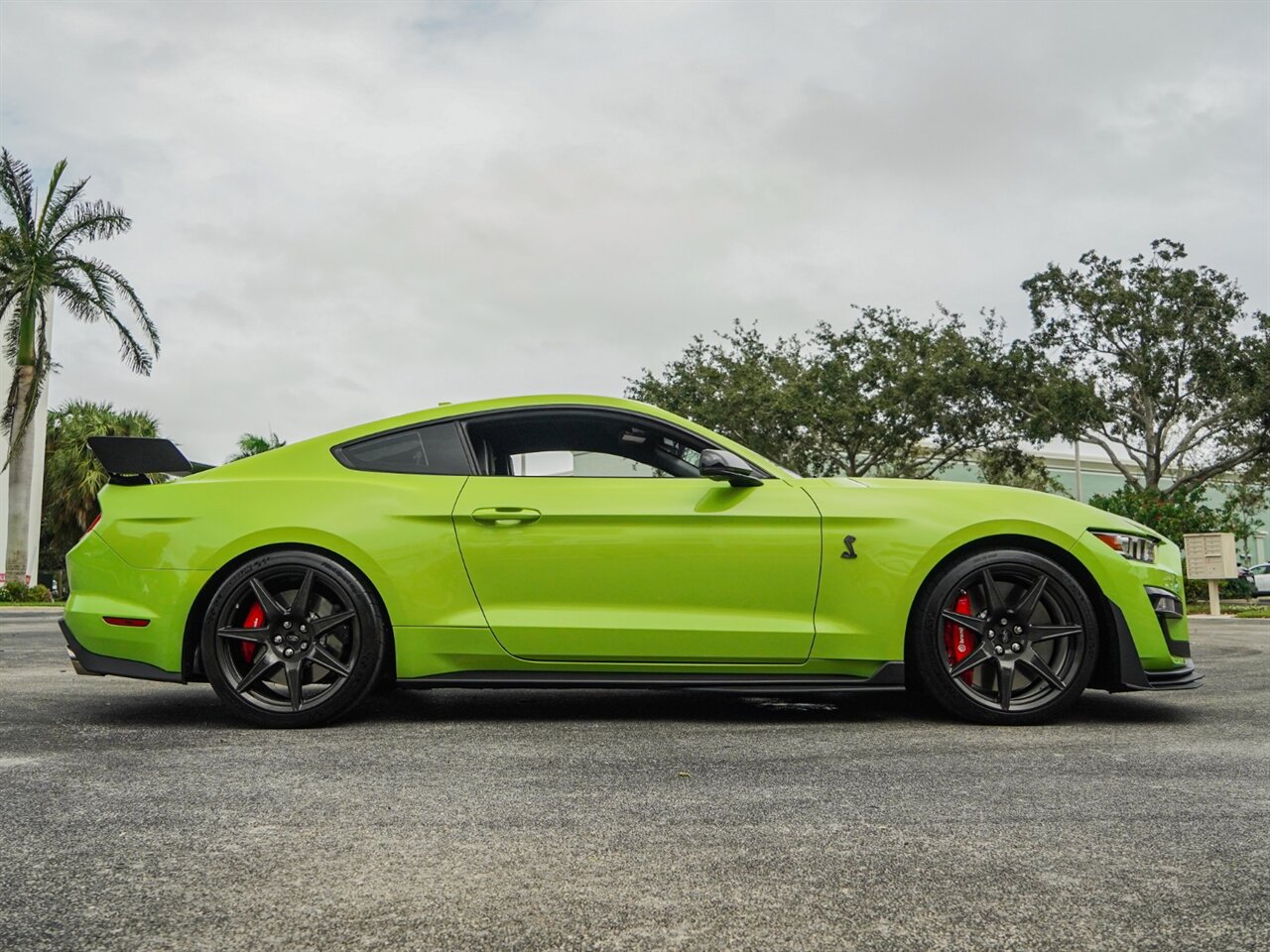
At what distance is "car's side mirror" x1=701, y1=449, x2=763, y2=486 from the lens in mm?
4574

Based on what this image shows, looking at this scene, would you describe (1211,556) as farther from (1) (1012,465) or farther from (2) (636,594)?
(1) (1012,465)

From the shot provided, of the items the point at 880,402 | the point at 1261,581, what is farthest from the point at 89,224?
the point at 1261,581

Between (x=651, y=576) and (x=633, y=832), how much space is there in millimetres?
1767

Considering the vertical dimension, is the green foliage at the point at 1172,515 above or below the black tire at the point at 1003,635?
above

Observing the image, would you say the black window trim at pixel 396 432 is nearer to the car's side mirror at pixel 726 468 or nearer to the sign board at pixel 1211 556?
the car's side mirror at pixel 726 468

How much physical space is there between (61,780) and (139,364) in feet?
80.9

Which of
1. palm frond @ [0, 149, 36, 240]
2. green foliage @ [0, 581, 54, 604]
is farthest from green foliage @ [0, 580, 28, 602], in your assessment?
palm frond @ [0, 149, 36, 240]

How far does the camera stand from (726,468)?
4602 millimetres

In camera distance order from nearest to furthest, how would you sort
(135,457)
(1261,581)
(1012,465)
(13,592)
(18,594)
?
1. (135,457)
2. (13,592)
3. (18,594)
4. (1012,465)
5. (1261,581)

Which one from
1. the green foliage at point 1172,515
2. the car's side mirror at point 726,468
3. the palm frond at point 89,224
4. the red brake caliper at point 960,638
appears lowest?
the red brake caliper at point 960,638

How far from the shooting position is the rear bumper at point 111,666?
4.68m

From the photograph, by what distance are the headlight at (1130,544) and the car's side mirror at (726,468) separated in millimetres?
1455

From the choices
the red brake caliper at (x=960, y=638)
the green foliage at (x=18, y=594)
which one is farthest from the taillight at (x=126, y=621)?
the green foliage at (x=18, y=594)

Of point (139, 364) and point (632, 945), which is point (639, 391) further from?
point (632, 945)
